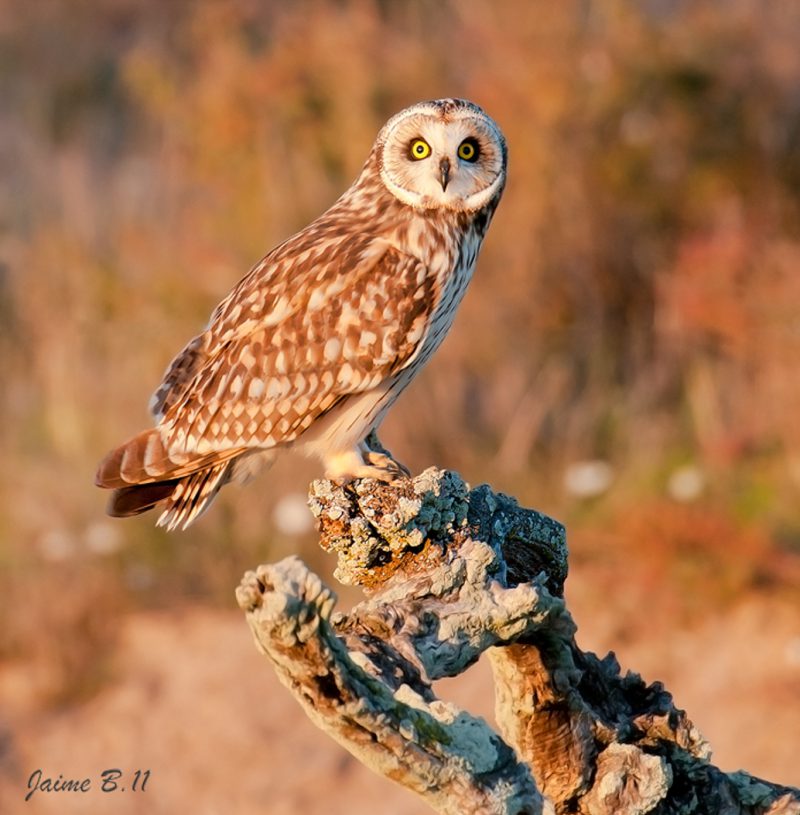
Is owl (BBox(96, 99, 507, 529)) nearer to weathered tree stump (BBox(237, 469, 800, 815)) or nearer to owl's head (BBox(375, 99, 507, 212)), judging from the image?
owl's head (BBox(375, 99, 507, 212))

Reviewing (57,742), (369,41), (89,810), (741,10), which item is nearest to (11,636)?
(57,742)

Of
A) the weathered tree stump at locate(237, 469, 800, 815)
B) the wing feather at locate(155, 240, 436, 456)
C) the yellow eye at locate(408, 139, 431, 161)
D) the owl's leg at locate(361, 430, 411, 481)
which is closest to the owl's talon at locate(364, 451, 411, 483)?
the owl's leg at locate(361, 430, 411, 481)

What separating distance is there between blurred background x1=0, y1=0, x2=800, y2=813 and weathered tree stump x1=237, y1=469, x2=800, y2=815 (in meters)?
3.87

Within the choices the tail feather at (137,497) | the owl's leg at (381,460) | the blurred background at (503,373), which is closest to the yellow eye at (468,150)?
the owl's leg at (381,460)

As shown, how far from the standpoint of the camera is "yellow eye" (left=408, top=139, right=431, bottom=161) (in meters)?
4.05

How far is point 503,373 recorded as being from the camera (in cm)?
809

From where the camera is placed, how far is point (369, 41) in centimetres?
888

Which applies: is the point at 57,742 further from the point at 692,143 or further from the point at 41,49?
the point at 41,49

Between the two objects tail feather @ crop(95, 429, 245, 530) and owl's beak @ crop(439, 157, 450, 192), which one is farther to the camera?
owl's beak @ crop(439, 157, 450, 192)
